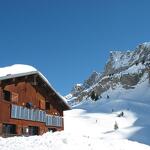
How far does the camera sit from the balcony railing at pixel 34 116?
37.9m

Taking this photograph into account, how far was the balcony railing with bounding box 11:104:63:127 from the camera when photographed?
37909 millimetres

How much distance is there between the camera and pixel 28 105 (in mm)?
41250

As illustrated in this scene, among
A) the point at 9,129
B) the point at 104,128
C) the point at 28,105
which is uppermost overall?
the point at 104,128

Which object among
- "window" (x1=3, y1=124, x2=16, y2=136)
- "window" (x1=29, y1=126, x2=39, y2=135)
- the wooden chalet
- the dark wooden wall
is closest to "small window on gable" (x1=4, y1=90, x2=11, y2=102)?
the wooden chalet

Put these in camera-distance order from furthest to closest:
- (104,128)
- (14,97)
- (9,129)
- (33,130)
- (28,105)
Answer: (104,128) < (33,130) < (28,105) < (14,97) < (9,129)

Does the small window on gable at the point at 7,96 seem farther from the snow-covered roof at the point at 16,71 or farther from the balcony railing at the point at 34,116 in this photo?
the snow-covered roof at the point at 16,71

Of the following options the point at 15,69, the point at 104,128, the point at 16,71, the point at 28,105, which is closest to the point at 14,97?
the point at 16,71

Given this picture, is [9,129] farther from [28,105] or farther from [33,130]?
[33,130]

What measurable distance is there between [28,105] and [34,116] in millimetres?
1296

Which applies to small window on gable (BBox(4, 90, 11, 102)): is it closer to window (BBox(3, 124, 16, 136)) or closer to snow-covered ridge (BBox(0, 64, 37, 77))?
snow-covered ridge (BBox(0, 64, 37, 77))

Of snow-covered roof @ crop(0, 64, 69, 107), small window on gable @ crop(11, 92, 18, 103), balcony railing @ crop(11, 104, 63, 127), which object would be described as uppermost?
snow-covered roof @ crop(0, 64, 69, 107)

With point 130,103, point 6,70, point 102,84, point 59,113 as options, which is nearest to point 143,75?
point 102,84

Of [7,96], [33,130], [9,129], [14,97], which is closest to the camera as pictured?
[9,129]

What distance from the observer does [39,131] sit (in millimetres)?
42531
